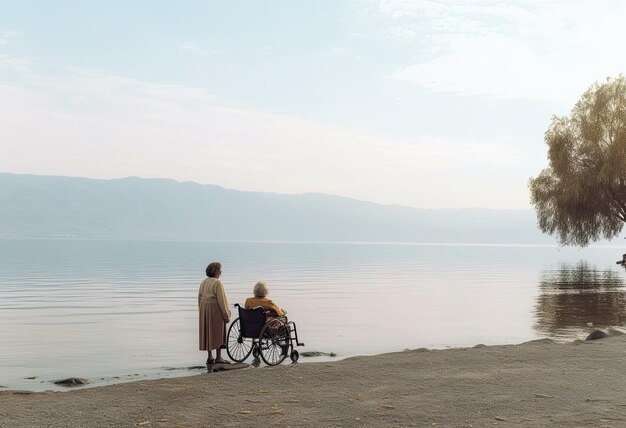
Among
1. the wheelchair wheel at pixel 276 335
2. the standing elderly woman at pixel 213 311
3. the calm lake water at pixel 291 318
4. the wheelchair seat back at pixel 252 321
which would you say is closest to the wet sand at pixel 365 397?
the wheelchair wheel at pixel 276 335

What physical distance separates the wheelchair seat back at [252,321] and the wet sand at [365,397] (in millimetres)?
1492

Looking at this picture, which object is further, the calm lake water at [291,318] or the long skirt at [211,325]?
the calm lake water at [291,318]

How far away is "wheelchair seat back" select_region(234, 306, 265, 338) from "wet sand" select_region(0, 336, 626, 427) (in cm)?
149

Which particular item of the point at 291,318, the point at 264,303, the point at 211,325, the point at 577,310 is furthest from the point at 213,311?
the point at 577,310

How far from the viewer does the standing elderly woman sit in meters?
12.6

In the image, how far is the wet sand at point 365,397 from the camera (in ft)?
25.9

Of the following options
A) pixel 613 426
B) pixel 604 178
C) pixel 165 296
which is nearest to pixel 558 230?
pixel 604 178

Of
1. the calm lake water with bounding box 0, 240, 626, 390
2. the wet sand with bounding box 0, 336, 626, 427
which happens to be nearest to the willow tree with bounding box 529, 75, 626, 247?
the calm lake water with bounding box 0, 240, 626, 390

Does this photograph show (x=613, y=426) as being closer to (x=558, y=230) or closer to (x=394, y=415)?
(x=394, y=415)

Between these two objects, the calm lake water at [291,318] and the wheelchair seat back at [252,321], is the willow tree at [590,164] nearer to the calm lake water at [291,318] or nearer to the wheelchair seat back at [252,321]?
the calm lake water at [291,318]

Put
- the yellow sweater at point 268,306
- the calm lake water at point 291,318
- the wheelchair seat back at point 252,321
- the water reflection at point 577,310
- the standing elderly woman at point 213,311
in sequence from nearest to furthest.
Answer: the standing elderly woman at point 213,311
the wheelchair seat back at point 252,321
the yellow sweater at point 268,306
the calm lake water at point 291,318
the water reflection at point 577,310

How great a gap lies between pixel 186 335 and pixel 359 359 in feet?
26.2

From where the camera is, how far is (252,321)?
12.8 m

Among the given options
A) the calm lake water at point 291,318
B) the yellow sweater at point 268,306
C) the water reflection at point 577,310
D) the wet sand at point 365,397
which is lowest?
the water reflection at point 577,310
